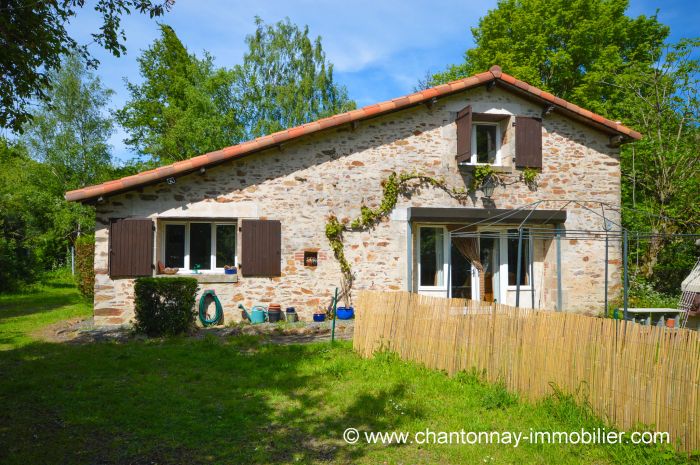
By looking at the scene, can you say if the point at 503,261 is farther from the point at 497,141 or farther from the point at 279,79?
the point at 279,79

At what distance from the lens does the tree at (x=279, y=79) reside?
23.2 meters

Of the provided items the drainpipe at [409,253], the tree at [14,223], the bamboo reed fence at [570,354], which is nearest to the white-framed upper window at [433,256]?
the drainpipe at [409,253]

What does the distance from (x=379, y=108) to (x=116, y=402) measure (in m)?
7.02

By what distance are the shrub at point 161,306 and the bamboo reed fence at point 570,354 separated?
12.4ft

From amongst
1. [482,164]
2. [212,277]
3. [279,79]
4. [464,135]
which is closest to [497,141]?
[482,164]

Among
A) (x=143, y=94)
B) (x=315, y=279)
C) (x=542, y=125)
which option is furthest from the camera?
(x=143, y=94)

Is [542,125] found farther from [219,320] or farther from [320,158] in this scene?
[219,320]

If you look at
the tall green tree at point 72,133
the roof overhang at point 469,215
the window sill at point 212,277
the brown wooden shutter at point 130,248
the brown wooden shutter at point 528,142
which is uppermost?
the tall green tree at point 72,133

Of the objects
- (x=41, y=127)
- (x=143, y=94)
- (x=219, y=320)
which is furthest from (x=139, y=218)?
(x=143, y=94)

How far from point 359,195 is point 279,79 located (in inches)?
642

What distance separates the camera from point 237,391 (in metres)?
4.84

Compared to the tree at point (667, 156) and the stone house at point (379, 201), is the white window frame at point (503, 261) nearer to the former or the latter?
the stone house at point (379, 201)

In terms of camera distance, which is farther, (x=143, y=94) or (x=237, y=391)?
(x=143, y=94)

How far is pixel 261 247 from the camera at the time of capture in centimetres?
904
